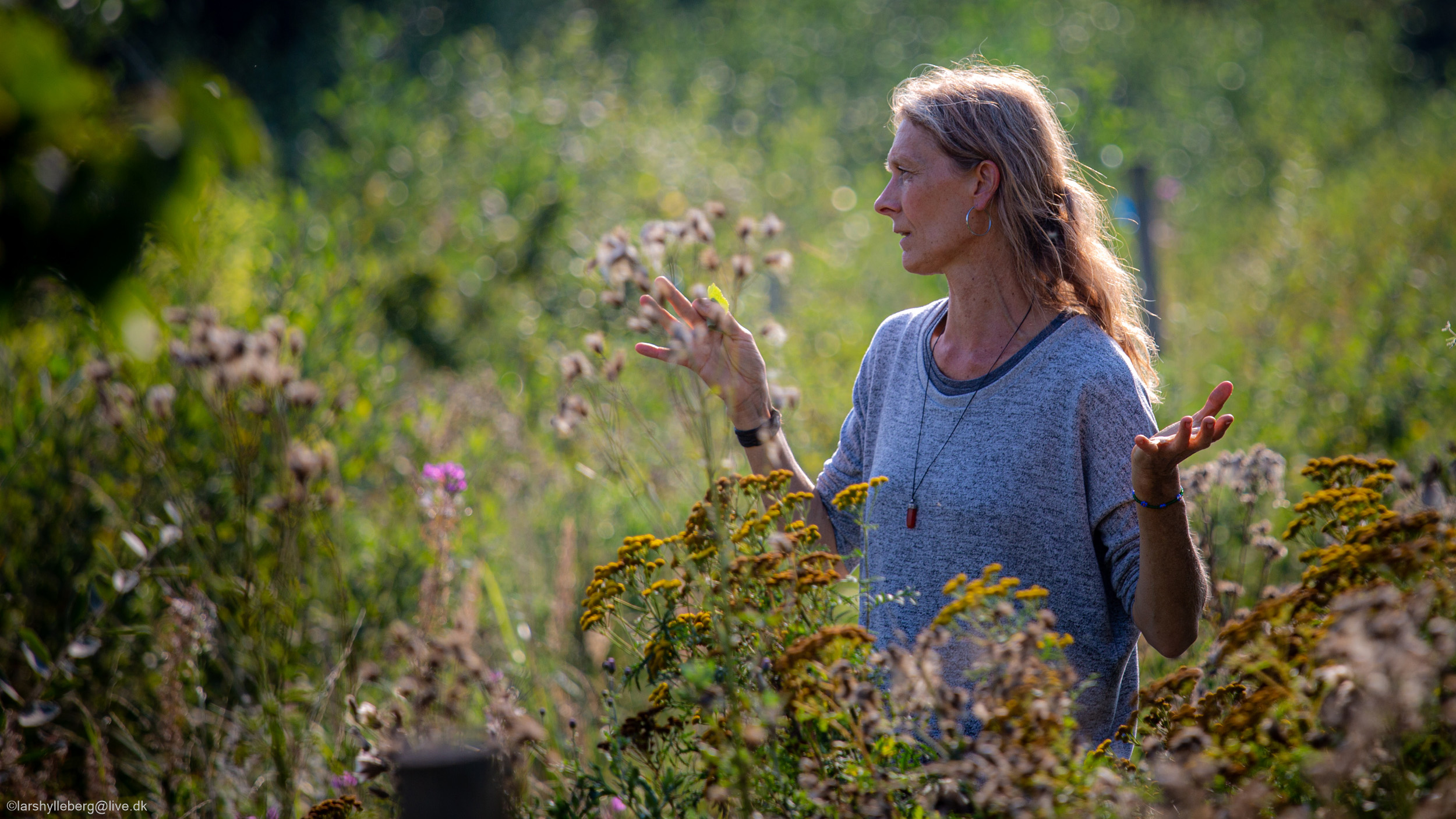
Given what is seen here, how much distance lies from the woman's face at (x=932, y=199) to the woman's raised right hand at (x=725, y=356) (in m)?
0.39

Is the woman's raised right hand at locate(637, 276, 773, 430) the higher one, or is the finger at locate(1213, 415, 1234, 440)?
the finger at locate(1213, 415, 1234, 440)

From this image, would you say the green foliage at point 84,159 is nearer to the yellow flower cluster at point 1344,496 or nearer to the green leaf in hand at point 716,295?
the green leaf in hand at point 716,295

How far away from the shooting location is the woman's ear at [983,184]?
6.49 ft

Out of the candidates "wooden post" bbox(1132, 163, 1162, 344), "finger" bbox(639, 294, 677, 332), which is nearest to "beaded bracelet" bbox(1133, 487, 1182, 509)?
"finger" bbox(639, 294, 677, 332)

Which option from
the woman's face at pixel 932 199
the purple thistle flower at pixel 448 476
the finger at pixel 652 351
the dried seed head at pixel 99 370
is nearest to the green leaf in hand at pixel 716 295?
the finger at pixel 652 351

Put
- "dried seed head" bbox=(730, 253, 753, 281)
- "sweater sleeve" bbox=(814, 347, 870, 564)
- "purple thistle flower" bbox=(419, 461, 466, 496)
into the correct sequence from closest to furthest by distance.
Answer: "dried seed head" bbox=(730, 253, 753, 281) < "sweater sleeve" bbox=(814, 347, 870, 564) < "purple thistle flower" bbox=(419, 461, 466, 496)

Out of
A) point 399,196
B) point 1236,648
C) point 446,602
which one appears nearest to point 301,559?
point 446,602

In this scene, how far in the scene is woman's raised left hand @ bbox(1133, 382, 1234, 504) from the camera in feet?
4.63

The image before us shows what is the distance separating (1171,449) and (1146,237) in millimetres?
5210

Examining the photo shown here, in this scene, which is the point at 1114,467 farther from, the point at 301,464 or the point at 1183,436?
the point at 301,464

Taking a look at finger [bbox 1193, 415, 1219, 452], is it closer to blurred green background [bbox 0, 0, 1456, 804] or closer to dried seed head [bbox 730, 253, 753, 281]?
blurred green background [bbox 0, 0, 1456, 804]

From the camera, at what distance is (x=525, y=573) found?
3.74 meters

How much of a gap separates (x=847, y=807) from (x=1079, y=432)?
941mm

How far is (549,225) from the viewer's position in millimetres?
7352
